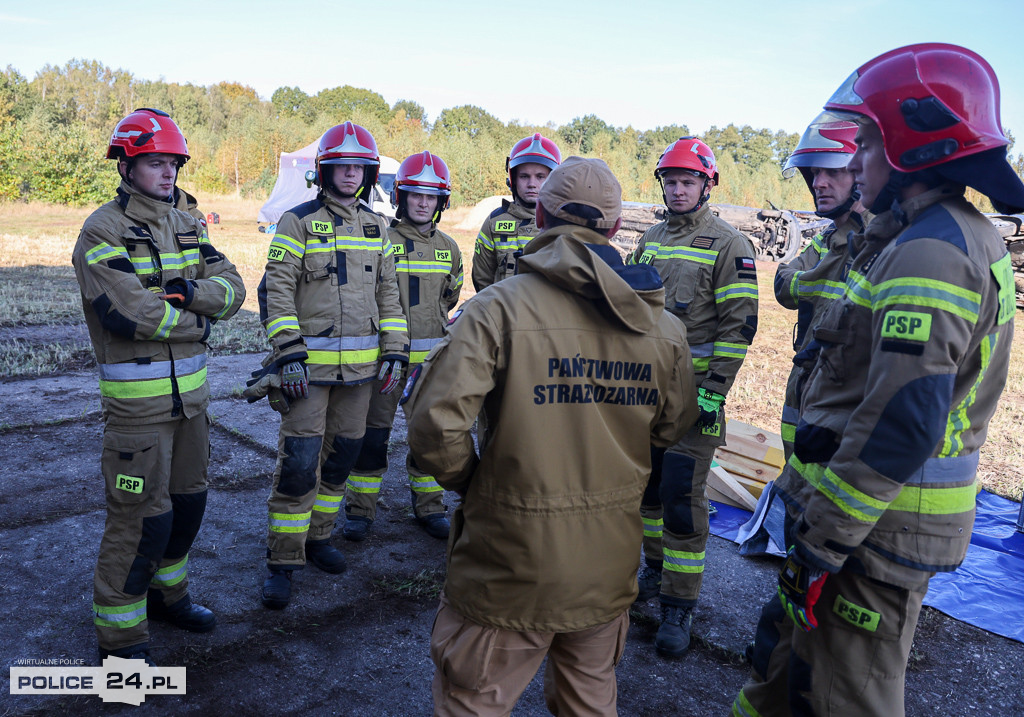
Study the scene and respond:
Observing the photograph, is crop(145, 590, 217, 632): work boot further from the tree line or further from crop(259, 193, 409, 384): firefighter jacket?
the tree line

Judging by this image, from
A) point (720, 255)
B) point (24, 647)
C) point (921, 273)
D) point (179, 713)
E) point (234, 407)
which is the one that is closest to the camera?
point (921, 273)

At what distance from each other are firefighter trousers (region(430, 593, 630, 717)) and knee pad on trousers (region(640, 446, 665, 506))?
169 centimetres

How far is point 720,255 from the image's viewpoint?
13.1 ft

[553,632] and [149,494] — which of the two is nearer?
[553,632]

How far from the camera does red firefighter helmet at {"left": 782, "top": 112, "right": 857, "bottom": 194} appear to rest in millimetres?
3842

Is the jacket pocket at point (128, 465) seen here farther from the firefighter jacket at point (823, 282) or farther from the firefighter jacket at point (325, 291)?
the firefighter jacket at point (823, 282)

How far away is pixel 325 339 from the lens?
422 centimetres

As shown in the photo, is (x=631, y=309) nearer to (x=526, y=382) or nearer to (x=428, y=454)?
(x=526, y=382)

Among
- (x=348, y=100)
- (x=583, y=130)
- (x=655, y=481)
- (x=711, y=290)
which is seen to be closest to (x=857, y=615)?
(x=655, y=481)

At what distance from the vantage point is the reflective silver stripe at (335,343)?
4207 millimetres

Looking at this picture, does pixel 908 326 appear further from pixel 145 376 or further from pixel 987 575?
pixel 987 575

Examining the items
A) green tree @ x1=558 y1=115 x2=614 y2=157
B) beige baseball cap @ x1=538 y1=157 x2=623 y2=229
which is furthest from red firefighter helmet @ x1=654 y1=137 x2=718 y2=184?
green tree @ x1=558 y1=115 x2=614 y2=157

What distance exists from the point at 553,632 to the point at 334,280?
269cm

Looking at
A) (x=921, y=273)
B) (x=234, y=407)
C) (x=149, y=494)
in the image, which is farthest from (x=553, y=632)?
(x=234, y=407)
